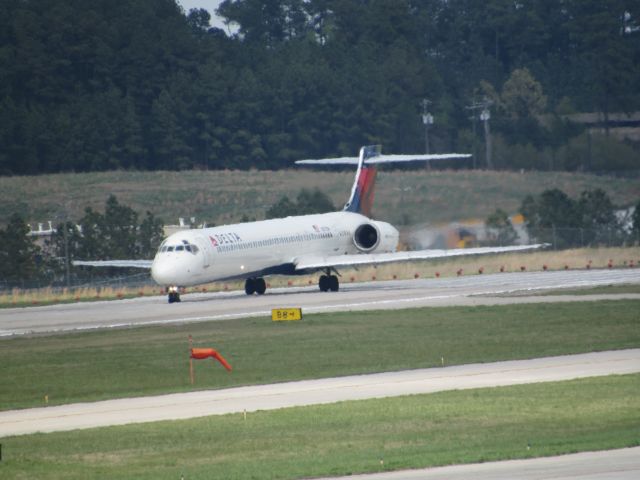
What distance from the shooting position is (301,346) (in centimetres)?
3753

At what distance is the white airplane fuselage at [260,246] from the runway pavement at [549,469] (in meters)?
33.4

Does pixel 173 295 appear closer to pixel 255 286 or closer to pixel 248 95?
pixel 255 286

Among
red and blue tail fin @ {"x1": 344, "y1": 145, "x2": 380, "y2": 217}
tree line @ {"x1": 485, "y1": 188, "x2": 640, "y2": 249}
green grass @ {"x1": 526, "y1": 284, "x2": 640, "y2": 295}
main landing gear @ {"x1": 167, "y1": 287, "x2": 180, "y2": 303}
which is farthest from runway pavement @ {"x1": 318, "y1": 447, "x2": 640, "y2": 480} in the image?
tree line @ {"x1": 485, "y1": 188, "x2": 640, "y2": 249}

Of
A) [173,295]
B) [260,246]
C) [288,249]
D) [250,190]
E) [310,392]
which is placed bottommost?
[310,392]

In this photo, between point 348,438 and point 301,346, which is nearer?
point 348,438

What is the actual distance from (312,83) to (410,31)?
23624 mm

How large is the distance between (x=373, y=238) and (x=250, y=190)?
4885cm

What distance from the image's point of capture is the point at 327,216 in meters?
61.8

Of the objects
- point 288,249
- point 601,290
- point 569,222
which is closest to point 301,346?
point 601,290

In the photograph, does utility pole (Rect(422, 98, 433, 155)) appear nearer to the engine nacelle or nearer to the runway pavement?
the engine nacelle

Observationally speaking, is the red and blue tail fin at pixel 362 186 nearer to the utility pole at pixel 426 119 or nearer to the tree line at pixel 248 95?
the tree line at pixel 248 95

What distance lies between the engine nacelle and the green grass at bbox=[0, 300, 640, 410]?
49.6 ft

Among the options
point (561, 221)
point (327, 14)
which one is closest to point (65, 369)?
point (561, 221)

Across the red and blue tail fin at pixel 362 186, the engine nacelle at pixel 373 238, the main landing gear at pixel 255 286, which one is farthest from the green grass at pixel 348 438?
the red and blue tail fin at pixel 362 186
